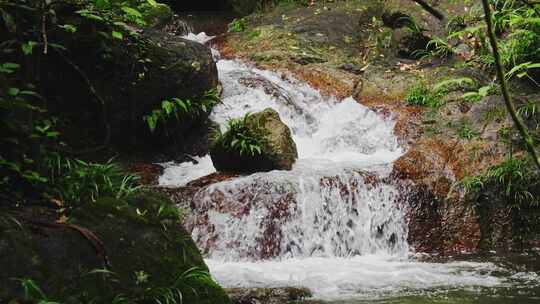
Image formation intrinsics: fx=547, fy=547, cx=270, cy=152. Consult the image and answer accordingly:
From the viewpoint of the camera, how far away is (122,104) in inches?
297

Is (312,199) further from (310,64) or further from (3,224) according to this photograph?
(310,64)

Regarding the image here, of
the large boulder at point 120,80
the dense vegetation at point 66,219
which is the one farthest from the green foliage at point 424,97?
the dense vegetation at point 66,219

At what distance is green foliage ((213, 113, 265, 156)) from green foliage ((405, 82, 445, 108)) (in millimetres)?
3367

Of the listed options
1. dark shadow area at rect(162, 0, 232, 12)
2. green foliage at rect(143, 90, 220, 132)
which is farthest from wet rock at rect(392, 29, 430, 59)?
dark shadow area at rect(162, 0, 232, 12)

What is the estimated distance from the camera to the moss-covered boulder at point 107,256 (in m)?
2.98

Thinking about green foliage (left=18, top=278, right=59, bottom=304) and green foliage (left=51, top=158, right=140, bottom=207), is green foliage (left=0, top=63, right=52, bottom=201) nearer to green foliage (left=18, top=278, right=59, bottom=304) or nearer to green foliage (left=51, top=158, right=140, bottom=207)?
green foliage (left=51, top=158, right=140, bottom=207)

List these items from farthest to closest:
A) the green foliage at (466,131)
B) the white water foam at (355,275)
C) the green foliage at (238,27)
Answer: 1. the green foliage at (238,27)
2. the green foliage at (466,131)
3. the white water foam at (355,275)

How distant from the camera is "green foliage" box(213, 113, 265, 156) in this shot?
24.3ft

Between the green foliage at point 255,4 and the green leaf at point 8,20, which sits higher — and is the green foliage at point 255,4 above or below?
above

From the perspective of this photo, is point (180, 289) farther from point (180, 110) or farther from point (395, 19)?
point (395, 19)

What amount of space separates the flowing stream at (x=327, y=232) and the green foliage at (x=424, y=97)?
911mm

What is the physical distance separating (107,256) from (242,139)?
4.37 metres

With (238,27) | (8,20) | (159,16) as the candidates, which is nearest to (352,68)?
(238,27)

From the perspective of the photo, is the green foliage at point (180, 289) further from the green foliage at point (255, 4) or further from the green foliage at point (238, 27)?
the green foliage at point (255, 4)
